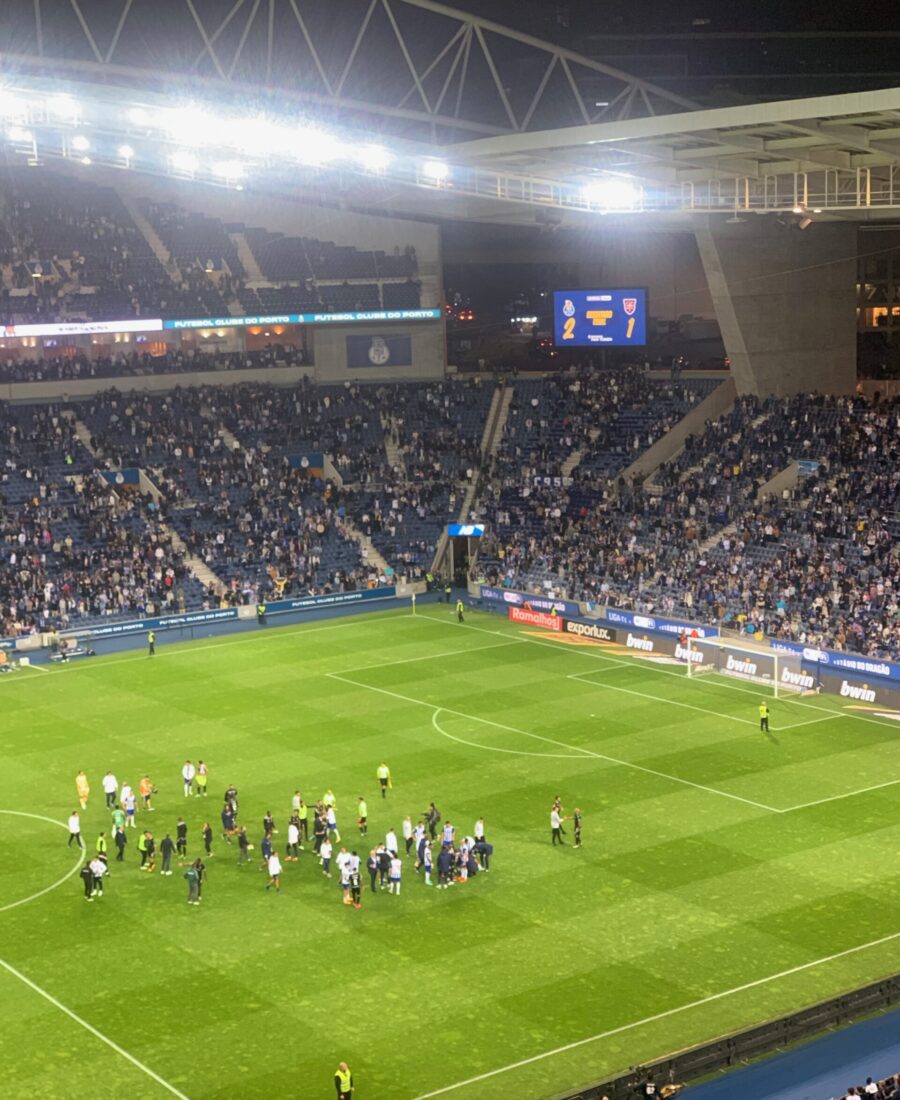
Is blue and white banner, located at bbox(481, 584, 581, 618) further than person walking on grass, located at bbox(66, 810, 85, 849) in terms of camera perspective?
Yes

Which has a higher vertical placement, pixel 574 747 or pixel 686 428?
pixel 686 428

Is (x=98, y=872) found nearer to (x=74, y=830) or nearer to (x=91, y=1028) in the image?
(x=74, y=830)

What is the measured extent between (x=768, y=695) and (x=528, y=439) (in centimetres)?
2708

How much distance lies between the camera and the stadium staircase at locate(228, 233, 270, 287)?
246 ft

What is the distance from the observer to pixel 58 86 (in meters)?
39.7

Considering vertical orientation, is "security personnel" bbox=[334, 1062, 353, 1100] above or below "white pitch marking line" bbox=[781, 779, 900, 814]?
below

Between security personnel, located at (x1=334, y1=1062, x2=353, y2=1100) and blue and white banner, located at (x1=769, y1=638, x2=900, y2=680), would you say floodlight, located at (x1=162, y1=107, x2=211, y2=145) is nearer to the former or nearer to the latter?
blue and white banner, located at (x1=769, y1=638, x2=900, y2=680)

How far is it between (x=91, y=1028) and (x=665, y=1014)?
9406 mm

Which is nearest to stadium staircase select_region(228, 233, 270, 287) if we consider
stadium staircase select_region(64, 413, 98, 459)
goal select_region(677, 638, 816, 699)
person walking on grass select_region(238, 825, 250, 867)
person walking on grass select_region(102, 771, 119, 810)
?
stadium staircase select_region(64, 413, 98, 459)

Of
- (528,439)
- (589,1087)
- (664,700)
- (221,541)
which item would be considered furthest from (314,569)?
(589,1087)

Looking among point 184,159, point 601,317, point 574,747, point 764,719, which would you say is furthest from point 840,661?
point 184,159

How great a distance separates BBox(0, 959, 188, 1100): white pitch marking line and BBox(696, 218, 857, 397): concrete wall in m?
42.6

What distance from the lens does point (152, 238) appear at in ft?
248

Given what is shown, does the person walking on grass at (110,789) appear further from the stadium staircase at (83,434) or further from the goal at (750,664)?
the stadium staircase at (83,434)
